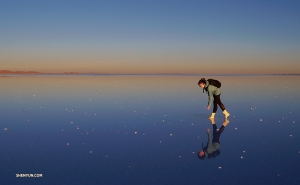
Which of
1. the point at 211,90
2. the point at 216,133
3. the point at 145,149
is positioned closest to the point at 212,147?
the point at 145,149

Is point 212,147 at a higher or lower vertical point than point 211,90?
lower

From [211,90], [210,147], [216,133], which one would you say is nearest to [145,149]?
[210,147]

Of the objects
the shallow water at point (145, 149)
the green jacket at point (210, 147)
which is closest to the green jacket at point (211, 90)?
the shallow water at point (145, 149)

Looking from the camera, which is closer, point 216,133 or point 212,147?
point 212,147

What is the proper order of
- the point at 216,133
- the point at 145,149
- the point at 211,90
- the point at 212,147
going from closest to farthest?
1. the point at 145,149
2. the point at 212,147
3. the point at 216,133
4. the point at 211,90

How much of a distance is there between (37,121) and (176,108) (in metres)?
9.95

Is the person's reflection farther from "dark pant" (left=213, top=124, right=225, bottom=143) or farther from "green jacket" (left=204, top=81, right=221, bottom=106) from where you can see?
"green jacket" (left=204, top=81, right=221, bottom=106)

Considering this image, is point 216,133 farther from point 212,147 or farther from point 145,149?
point 145,149

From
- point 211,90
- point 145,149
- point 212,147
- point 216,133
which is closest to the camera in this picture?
point 145,149

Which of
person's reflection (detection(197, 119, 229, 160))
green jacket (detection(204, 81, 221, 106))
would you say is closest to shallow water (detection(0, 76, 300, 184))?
person's reflection (detection(197, 119, 229, 160))

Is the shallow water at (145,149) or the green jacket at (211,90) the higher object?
the green jacket at (211,90)

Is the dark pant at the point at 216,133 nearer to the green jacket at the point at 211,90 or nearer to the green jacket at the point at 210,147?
the green jacket at the point at 210,147

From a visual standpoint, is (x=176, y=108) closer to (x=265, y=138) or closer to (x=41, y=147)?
(x=265, y=138)

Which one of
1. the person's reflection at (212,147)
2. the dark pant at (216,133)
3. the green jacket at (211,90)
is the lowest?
the dark pant at (216,133)
